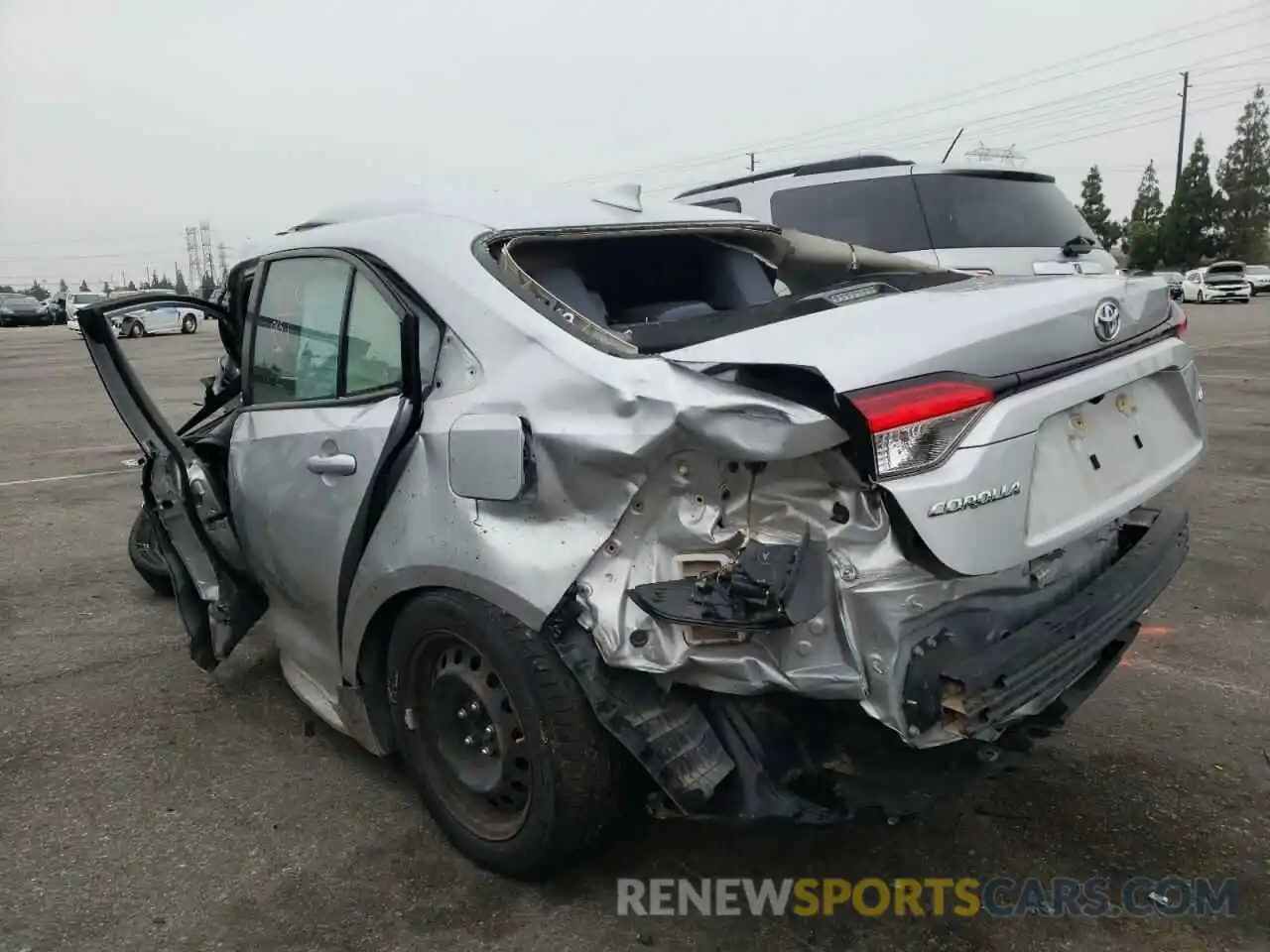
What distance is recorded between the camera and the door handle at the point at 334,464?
112 inches

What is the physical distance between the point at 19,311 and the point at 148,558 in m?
50.6

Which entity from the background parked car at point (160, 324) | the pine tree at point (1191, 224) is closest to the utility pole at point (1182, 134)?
the pine tree at point (1191, 224)

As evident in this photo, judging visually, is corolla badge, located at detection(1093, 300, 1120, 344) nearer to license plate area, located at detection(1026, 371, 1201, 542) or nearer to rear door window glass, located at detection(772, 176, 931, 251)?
license plate area, located at detection(1026, 371, 1201, 542)

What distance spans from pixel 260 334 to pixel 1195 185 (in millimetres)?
75156

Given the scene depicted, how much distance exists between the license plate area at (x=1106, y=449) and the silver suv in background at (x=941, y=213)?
14.2ft

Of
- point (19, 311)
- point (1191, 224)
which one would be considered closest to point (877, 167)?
point (19, 311)

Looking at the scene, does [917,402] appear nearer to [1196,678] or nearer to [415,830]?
[415,830]

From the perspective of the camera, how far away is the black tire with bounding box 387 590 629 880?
237 centimetres

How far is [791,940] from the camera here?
2.43 m

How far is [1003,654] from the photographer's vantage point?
210cm

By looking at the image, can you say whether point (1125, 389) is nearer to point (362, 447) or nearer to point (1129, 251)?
point (362, 447)

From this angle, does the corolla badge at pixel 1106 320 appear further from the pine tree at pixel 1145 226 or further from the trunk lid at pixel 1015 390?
the pine tree at pixel 1145 226

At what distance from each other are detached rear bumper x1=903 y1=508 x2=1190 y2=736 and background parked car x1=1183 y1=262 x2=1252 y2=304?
122 ft

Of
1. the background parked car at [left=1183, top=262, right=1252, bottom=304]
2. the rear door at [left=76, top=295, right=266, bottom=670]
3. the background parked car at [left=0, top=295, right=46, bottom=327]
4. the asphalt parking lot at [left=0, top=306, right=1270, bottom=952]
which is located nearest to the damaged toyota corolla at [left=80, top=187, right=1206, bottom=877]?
the asphalt parking lot at [left=0, top=306, right=1270, bottom=952]
